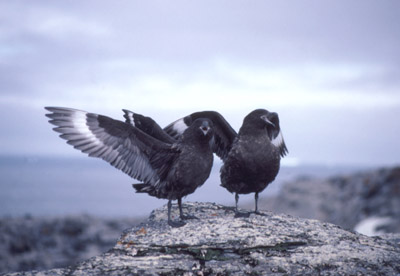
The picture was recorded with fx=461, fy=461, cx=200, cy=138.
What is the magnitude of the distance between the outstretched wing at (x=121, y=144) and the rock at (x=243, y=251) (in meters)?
0.66

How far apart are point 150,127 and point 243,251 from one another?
2.39 meters

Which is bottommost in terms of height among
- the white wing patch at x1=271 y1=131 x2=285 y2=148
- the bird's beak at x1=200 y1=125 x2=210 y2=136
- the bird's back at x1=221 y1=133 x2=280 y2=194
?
the bird's back at x1=221 y1=133 x2=280 y2=194

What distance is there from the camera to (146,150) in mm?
5426

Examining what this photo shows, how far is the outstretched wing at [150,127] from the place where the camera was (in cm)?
596

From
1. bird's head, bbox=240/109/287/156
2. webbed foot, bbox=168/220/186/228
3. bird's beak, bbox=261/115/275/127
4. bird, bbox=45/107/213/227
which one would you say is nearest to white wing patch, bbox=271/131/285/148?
bird's head, bbox=240/109/287/156

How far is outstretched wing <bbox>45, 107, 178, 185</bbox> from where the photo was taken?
535cm

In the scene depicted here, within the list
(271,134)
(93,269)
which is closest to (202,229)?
(93,269)

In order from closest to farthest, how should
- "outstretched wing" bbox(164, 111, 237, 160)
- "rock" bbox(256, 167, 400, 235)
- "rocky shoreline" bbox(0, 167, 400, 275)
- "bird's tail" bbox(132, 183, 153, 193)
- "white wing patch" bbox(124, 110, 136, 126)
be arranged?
"bird's tail" bbox(132, 183, 153, 193), "white wing patch" bbox(124, 110, 136, 126), "outstretched wing" bbox(164, 111, 237, 160), "rocky shoreline" bbox(0, 167, 400, 275), "rock" bbox(256, 167, 400, 235)

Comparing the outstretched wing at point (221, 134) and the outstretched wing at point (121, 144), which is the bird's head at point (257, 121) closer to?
the outstretched wing at point (221, 134)

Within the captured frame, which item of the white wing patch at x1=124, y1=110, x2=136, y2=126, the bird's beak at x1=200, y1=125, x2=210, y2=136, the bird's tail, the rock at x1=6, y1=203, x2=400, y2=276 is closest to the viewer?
the rock at x1=6, y1=203, x2=400, y2=276

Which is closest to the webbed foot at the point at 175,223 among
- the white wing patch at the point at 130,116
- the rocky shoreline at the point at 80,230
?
the white wing patch at the point at 130,116

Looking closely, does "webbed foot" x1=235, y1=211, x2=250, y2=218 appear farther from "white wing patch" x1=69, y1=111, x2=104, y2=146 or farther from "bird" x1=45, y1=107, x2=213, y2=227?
"white wing patch" x1=69, y1=111, x2=104, y2=146

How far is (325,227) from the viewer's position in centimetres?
507

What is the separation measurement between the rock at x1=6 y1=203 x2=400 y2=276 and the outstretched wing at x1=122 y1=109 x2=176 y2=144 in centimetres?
→ 122
